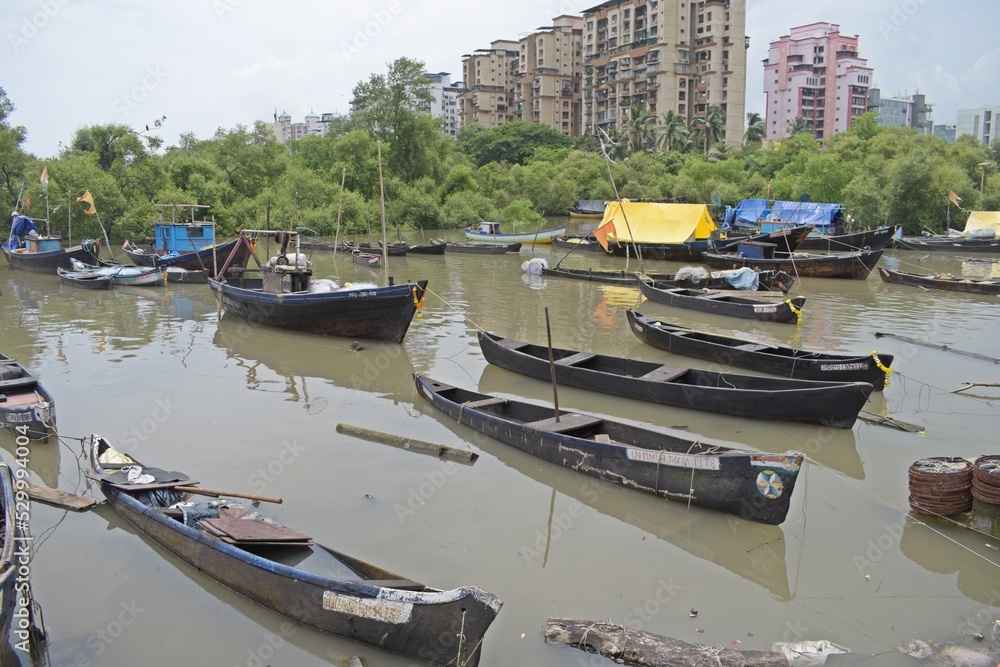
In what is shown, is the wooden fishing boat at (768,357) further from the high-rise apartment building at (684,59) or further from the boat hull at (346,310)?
the high-rise apartment building at (684,59)

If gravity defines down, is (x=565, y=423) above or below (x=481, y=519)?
above

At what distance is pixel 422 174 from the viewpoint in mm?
51844

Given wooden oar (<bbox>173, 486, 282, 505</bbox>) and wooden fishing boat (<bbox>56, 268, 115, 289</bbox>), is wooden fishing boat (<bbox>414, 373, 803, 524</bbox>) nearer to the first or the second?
wooden oar (<bbox>173, 486, 282, 505</bbox>)

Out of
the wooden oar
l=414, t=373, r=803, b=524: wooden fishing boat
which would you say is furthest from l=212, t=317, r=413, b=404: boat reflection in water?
the wooden oar

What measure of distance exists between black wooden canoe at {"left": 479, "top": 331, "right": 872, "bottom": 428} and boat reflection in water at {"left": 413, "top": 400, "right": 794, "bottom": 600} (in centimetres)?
262

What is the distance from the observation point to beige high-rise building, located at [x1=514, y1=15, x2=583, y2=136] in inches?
3720

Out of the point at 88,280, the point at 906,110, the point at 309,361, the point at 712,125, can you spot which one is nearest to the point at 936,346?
the point at 309,361

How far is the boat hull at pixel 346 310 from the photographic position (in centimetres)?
1395

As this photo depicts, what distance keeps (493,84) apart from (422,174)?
197 feet

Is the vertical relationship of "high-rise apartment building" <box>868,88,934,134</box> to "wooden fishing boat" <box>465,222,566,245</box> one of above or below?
above

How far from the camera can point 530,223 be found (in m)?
53.0

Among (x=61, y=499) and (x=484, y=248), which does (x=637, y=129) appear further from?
(x=61, y=499)

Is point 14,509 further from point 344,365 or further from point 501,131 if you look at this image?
point 501,131

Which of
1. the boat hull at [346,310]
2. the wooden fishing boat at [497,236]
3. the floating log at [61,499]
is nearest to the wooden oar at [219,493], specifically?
the floating log at [61,499]
